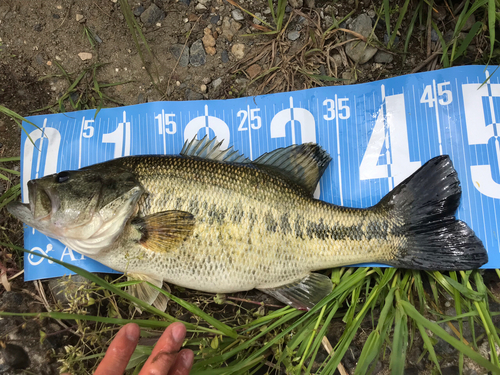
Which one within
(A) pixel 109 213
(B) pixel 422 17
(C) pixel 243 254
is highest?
(B) pixel 422 17

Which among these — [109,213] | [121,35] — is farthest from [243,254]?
[121,35]

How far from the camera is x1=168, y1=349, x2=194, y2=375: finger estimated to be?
5.50 ft

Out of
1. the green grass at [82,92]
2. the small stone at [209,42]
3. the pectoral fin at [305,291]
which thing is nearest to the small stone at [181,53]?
the small stone at [209,42]

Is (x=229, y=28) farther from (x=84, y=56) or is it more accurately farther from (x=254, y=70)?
(x=84, y=56)

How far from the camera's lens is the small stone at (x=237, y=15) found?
263 centimetres

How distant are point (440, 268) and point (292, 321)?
1030 millimetres

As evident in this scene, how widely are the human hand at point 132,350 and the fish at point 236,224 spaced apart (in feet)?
1.67

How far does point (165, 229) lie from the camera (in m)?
1.97

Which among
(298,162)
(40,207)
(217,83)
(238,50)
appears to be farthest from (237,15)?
(40,207)

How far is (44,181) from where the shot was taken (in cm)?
200

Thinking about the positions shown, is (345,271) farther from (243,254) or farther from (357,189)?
(243,254)

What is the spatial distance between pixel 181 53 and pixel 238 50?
1.49ft

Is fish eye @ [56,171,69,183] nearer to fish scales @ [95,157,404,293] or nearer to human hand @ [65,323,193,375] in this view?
fish scales @ [95,157,404,293]

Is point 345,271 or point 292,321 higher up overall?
point 345,271
